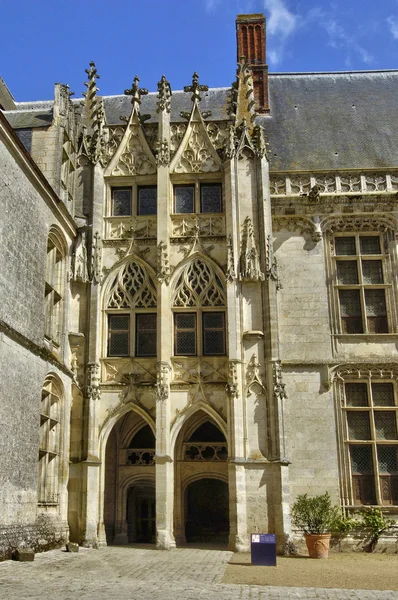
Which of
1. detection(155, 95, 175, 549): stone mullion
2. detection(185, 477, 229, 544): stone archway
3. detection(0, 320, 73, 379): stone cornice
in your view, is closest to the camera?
detection(0, 320, 73, 379): stone cornice

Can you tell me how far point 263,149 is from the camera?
1777 cm

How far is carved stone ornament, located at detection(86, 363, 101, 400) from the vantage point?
16.1m

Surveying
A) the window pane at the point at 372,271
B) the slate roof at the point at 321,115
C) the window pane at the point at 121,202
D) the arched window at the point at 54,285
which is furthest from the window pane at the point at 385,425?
the window pane at the point at 121,202

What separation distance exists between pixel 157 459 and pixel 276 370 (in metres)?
3.45

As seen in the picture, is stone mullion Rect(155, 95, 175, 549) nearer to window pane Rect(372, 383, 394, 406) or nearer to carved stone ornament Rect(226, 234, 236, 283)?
carved stone ornament Rect(226, 234, 236, 283)


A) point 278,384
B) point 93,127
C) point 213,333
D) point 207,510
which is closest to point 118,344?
point 213,333

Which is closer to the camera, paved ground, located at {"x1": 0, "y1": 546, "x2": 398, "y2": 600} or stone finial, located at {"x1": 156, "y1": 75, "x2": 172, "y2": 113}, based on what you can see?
paved ground, located at {"x1": 0, "y1": 546, "x2": 398, "y2": 600}

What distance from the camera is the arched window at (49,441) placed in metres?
14.3

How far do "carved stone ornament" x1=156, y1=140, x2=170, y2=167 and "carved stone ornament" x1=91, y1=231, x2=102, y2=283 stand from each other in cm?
254

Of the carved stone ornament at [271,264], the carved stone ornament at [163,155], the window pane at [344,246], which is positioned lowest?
the carved stone ornament at [271,264]

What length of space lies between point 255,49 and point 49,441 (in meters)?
15.0

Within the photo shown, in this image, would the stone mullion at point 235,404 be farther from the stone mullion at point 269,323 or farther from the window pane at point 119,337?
the window pane at point 119,337

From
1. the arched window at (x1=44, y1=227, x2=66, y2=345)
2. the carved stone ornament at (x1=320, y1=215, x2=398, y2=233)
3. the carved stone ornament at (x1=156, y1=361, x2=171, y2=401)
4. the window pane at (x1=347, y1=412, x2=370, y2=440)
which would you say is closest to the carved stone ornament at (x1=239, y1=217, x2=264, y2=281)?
the carved stone ornament at (x1=320, y1=215, x2=398, y2=233)

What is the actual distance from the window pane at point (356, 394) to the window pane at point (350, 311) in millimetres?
1438
